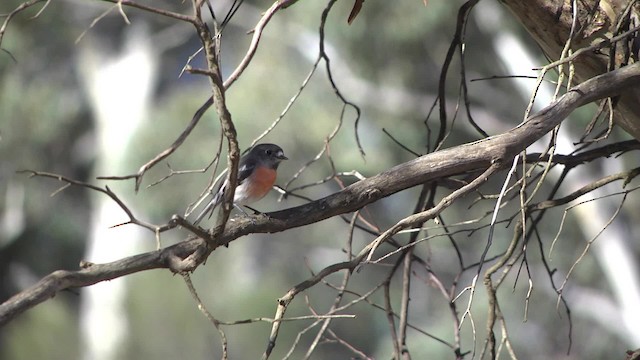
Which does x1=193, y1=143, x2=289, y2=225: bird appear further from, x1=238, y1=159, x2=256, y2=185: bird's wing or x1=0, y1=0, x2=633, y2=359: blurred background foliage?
x1=0, y1=0, x2=633, y2=359: blurred background foliage

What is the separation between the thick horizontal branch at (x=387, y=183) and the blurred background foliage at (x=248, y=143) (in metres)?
5.62

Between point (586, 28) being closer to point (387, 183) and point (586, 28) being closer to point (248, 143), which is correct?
point (387, 183)

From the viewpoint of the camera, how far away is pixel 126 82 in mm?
24125

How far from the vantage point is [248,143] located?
14359mm

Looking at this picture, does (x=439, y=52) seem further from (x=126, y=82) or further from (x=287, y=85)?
(x=126, y=82)

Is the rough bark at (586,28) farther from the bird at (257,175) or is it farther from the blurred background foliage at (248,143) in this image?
the blurred background foliage at (248,143)

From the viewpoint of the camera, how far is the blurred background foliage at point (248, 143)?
13219 millimetres

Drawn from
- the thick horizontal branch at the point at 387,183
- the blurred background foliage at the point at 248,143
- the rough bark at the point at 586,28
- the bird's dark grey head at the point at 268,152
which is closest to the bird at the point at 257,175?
the bird's dark grey head at the point at 268,152

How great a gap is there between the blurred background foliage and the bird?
321cm

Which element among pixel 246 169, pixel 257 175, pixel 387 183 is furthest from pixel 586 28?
pixel 246 169

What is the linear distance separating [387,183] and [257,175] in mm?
2212

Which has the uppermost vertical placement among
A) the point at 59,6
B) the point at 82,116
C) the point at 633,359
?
the point at 82,116

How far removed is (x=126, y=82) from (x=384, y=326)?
8530 mm

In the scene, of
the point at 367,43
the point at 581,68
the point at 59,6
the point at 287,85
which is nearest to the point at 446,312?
the point at 287,85
